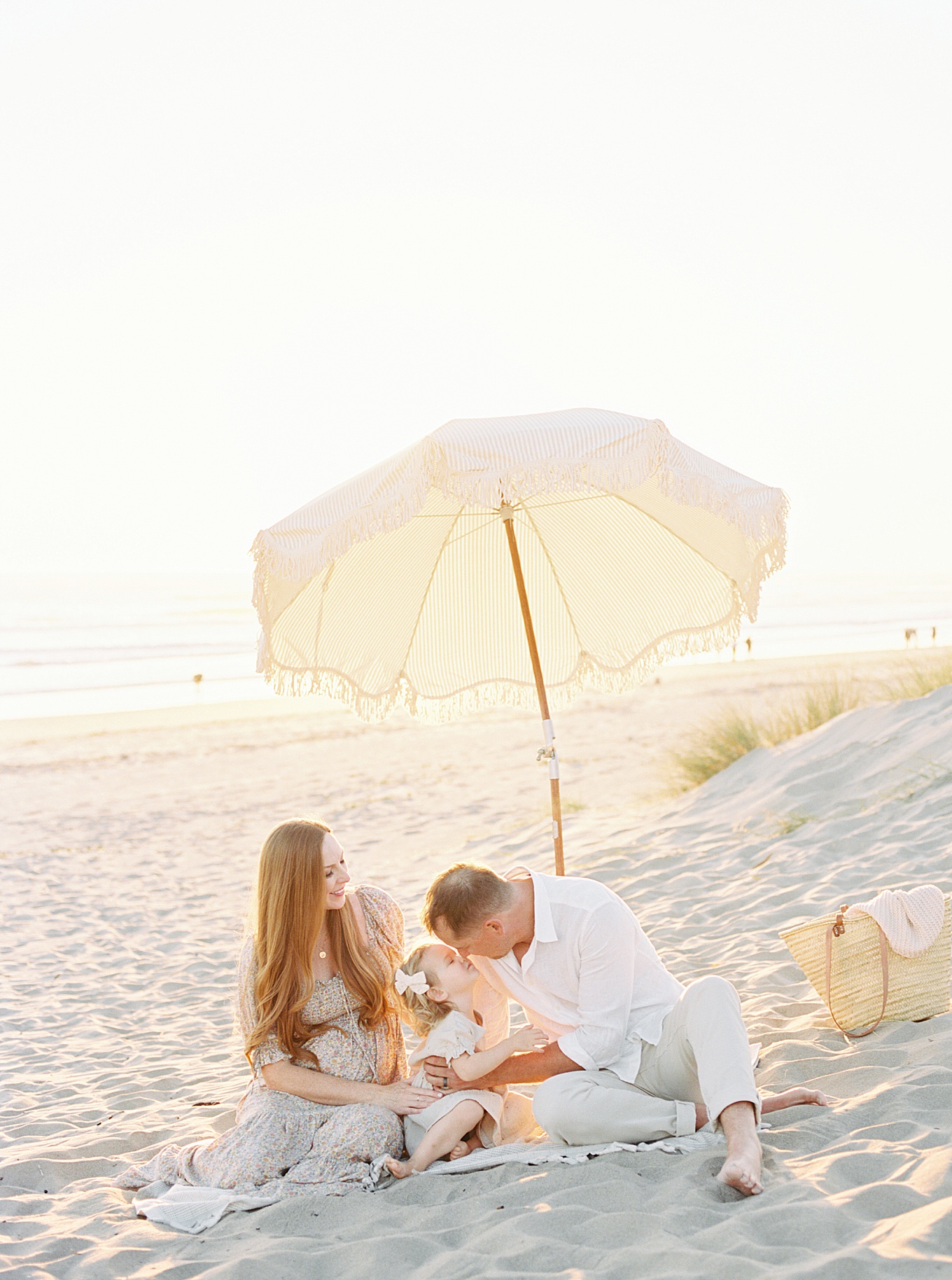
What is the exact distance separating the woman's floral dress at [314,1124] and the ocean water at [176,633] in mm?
→ 7374

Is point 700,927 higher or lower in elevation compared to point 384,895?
lower

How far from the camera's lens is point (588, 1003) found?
360cm

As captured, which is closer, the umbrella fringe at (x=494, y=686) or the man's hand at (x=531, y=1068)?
the man's hand at (x=531, y=1068)

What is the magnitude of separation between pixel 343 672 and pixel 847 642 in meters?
26.3

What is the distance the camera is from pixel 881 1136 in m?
3.27

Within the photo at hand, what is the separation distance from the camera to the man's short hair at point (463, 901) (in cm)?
354

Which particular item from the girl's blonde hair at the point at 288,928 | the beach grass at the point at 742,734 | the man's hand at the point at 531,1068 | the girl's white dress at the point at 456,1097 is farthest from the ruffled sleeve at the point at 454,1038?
the beach grass at the point at 742,734

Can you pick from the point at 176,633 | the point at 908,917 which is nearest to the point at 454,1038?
the point at 908,917

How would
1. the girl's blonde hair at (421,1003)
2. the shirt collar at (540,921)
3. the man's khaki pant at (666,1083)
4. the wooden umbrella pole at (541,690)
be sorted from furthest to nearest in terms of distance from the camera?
the wooden umbrella pole at (541,690) → the girl's blonde hair at (421,1003) → the shirt collar at (540,921) → the man's khaki pant at (666,1083)

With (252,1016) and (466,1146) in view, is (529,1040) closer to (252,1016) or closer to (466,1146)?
(466,1146)

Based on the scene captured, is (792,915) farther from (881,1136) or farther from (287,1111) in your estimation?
(287,1111)

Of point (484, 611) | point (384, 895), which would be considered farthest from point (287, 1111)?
→ point (484, 611)

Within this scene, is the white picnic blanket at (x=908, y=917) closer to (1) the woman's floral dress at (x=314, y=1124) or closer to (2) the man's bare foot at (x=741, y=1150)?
(2) the man's bare foot at (x=741, y=1150)

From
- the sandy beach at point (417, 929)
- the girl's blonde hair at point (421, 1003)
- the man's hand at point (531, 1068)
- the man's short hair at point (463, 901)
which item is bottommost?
the sandy beach at point (417, 929)
